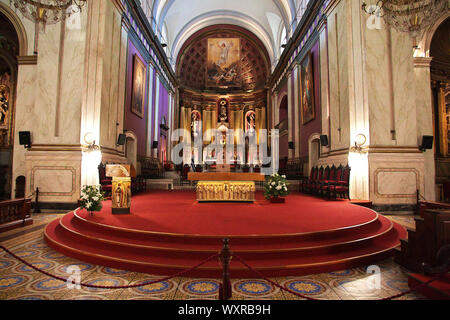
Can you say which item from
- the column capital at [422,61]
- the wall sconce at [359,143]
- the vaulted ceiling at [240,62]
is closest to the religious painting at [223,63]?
the vaulted ceiling at [240,62]

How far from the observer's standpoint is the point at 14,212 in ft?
17.0

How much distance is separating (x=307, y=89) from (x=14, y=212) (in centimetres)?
1141

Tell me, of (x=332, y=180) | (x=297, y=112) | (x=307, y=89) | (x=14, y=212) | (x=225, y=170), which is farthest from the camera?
(x=297, y=112)

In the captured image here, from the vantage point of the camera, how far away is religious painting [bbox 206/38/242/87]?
1902cm

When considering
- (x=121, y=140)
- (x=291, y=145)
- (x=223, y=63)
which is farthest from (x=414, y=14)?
(x=223, y=63)

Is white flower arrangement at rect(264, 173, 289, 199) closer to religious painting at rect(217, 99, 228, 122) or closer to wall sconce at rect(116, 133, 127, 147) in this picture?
wall sconce at rect(116, 133, 127, 147)

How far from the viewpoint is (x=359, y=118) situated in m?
7.49

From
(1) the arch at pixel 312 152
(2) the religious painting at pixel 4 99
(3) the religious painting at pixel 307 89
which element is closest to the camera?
(2) the religious painting at pixel 4 99

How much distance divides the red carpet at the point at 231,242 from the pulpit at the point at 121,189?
0.42 metres

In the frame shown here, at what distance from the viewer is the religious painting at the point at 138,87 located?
430 inches

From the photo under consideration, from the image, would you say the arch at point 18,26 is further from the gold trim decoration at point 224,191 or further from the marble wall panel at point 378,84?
the marble wall panel at point 378,84

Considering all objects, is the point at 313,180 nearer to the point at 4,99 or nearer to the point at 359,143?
the point at 359,143

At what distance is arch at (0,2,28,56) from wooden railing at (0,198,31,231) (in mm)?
6850
